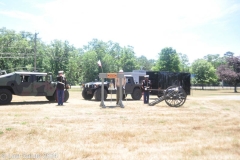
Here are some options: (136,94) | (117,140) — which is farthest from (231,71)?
(117,140)

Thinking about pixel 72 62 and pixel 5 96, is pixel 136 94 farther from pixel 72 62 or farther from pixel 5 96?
pixel 72 62

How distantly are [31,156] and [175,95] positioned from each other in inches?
420

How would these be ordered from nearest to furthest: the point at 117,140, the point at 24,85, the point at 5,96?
the point at 117,140
the point at 5,96
the point at 24,85

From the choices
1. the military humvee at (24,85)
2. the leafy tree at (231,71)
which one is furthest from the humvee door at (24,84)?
the leafy tree at (231,71)

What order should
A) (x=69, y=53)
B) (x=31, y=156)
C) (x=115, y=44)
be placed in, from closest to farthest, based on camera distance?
(x=31, y=156), (x=69, y=53), (x=115, y=44)

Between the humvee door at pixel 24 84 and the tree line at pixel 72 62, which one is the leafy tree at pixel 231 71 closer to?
the tree line at pixel 72 62

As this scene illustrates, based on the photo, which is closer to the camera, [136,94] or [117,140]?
[117,140]

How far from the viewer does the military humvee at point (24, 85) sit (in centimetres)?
1394

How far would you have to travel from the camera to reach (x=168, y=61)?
61000 mm

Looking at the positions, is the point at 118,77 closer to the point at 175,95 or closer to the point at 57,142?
the point at 175,95

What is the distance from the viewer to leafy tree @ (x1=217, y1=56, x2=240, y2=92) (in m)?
43.4

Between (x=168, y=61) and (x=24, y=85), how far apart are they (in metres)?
49.4

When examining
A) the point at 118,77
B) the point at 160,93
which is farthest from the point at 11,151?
the point at 160,93

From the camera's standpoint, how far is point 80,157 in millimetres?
4379
